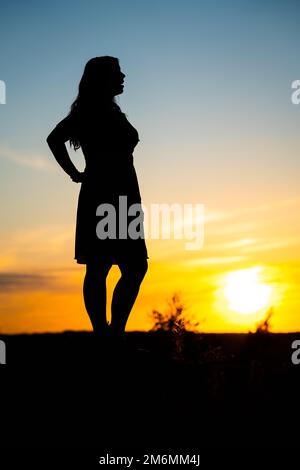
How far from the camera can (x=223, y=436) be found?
18.6 ft

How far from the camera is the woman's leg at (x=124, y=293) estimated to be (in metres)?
6.51

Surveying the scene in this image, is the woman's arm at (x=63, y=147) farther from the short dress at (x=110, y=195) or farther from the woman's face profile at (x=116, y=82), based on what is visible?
the woman's face profile at (x=116, y=82)

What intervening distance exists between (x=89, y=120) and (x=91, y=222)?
0.94 meters

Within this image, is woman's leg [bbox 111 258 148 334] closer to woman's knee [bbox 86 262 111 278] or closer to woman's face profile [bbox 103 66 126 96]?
woman's knee [bbox 86 262 111 278]

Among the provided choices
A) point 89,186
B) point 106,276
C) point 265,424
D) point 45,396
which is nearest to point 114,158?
point 89,186

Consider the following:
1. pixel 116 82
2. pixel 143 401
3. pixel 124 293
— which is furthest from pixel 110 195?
pixel 143 401

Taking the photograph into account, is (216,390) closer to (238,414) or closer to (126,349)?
(238,414)

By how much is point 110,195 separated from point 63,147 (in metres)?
0.64

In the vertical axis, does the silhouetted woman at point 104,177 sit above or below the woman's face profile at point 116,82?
below

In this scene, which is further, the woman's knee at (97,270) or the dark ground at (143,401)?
the woman's knee at (97,270)

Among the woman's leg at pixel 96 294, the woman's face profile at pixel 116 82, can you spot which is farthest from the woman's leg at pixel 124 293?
the woman's face profile at pixel 116 82

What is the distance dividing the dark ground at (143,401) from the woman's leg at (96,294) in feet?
0.76

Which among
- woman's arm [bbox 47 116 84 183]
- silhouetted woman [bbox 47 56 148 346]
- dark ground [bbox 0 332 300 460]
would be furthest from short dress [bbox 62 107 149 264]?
dark ground [bbox 0 332 300 460]

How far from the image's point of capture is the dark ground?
5.67 metres
